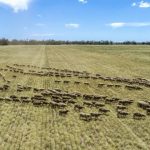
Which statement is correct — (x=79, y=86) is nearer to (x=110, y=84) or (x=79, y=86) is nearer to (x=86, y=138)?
(x=110, y=84)

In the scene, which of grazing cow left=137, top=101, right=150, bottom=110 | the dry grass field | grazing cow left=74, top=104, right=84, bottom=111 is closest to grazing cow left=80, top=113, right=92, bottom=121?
the dry grass field

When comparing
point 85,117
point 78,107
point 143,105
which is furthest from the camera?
point 143,105

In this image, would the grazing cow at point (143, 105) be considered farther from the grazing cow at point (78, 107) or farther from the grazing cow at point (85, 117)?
the grazing cow at point (85, 117)

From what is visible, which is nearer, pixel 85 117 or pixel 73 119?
pixel 73 119

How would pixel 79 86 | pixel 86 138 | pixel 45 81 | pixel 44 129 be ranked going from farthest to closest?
1. pixel 45 81
2. pixel 79 86
3. pixel 44 129
4. pixel 86 138

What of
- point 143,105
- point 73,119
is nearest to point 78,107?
point 73,119

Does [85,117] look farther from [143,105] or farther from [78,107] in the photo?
[143,105]

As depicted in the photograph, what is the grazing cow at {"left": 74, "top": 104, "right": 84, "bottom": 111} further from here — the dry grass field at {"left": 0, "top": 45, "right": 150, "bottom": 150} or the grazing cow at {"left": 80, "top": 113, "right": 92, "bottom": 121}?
the grazing cow at {"left": 80, "top": 113, "right": 92, "bottom": 121}

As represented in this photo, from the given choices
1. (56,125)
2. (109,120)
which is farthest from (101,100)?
(56,125)

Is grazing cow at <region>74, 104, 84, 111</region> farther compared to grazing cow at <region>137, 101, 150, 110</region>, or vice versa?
grazing cow at <region>137, 101, 150, 110</region>

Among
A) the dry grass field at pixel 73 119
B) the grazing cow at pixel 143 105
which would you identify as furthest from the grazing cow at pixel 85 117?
the grazing cow at pixel 143 105

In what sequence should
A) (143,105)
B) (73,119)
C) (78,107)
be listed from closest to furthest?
(73,119)
(78,107)
(143,105)
